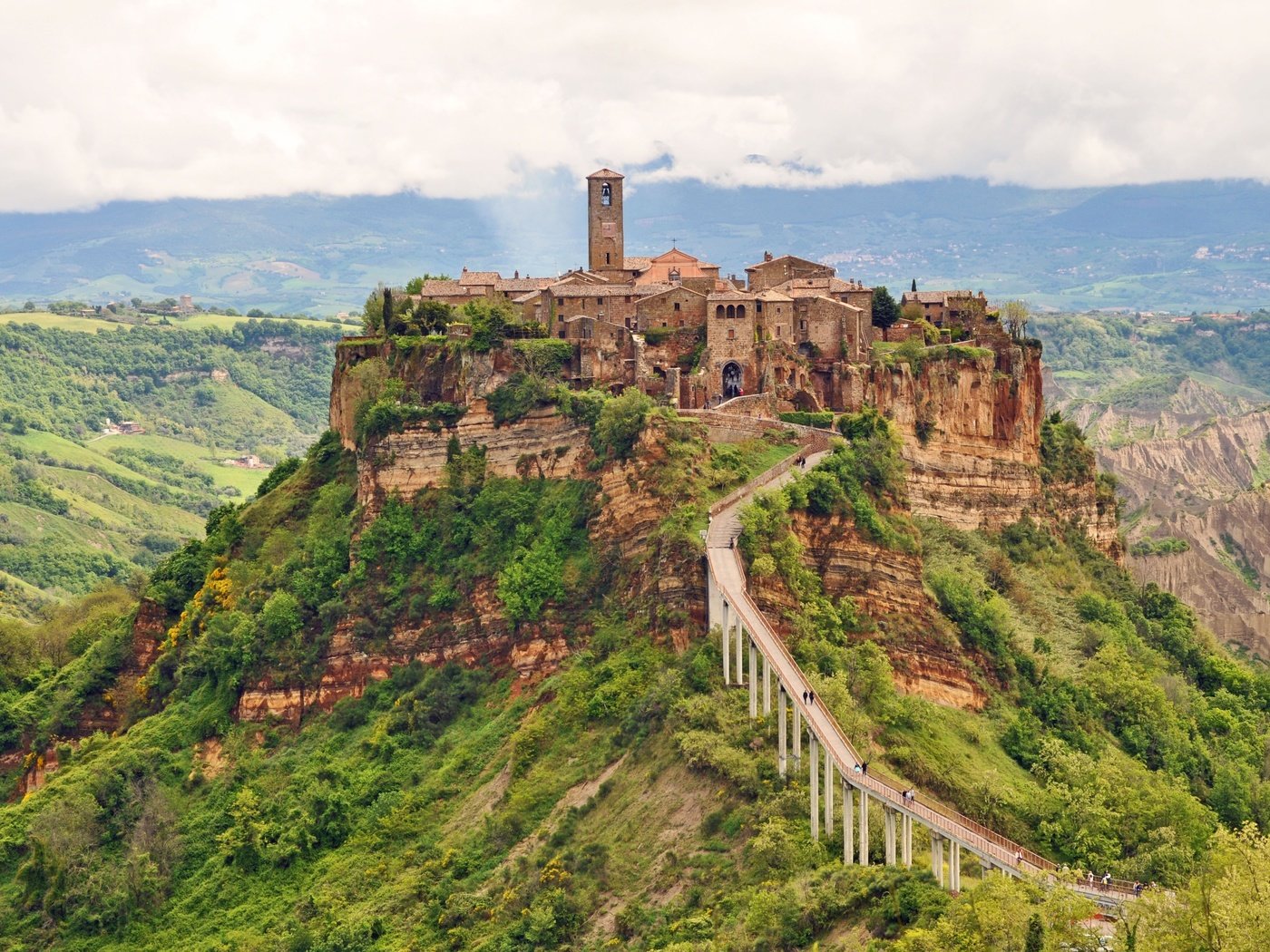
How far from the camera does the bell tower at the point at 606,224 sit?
90250 mm

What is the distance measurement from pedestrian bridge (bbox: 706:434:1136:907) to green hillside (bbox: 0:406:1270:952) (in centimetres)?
80

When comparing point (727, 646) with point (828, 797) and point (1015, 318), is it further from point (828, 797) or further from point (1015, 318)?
point (1015, 318)

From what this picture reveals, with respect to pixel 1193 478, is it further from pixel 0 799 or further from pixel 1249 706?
pixel 0 799

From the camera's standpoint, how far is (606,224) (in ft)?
297

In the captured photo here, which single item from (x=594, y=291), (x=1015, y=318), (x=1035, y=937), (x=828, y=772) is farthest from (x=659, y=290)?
(x=1035, y=937)

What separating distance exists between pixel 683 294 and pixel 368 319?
16.8 meters

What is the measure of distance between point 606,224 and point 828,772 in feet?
142

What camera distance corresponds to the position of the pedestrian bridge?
50812 mm

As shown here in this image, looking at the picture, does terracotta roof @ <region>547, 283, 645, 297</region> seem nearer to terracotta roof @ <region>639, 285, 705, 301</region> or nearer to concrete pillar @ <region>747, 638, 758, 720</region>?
terracotta roof @ <region>639, 285, 705, 301</region>

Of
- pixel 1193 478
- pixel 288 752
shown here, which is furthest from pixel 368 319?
pixel 1193 478

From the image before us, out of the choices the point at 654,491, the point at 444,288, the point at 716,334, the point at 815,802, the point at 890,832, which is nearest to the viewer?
the point at 890,832

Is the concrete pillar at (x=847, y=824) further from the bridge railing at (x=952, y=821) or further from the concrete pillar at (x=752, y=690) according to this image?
the concrete pillar at (x=752, y=690)

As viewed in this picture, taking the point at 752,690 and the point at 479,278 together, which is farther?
the point at 479,278

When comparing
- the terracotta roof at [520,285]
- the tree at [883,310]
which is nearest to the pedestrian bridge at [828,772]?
the tree at [883,310]
